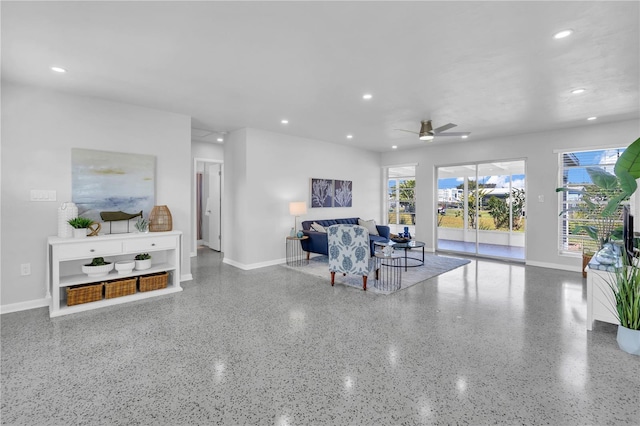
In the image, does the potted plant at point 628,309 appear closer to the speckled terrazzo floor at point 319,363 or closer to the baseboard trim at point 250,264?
the speckled terrazzo floor at point 319,363

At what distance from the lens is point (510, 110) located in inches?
183

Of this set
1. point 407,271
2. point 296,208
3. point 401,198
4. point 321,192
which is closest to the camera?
point 407,271

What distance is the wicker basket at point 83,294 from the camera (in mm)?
3592

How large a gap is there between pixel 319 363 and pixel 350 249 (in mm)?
2077

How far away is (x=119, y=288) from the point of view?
3.92 m

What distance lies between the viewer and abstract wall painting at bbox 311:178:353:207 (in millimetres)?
6965

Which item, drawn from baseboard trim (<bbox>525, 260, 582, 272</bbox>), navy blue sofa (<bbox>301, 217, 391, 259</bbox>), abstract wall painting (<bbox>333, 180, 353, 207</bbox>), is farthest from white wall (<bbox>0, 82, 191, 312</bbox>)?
baseboard trim (<bbox>525, 260, 582, 272</bbox>)

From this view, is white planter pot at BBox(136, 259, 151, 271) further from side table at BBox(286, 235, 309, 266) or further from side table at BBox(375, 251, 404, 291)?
side table at BBox(375, 251, 404, 291)

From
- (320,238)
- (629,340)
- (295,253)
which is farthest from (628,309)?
(295,253)

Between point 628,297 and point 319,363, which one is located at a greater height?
point 628,297

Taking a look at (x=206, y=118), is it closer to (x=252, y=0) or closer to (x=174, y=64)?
(x=174, y=64)

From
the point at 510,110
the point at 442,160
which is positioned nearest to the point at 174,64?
the point at 510,110

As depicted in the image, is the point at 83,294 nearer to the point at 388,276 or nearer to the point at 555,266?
the point at 388,276

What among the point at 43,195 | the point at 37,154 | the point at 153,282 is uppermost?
the point at 37,154
